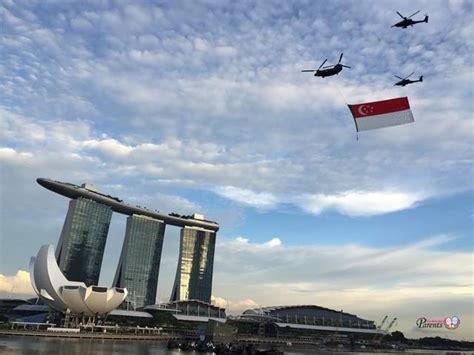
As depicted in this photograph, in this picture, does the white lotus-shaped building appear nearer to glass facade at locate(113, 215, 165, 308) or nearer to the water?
the water

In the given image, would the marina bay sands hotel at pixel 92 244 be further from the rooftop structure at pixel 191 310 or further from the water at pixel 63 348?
the water at pixel 63 348

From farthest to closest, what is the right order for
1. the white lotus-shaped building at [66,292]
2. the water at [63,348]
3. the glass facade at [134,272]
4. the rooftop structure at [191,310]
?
1. the glass facade at [134,272]
2. the rooftop structure at [191,310]
3. the white lotus-shaped building at [66,292]
4. the water at [63,348]

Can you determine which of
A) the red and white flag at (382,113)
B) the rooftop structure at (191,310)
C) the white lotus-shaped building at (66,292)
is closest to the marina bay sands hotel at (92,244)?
the rooftop structure at (191,310)

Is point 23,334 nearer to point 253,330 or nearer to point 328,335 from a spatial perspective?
point 253,330

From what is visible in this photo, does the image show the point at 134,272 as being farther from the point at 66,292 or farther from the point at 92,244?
the point at 66,292

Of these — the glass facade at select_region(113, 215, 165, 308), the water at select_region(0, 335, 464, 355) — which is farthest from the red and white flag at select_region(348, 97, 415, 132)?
the glass facade at select_region(113, 215, 165, 308)

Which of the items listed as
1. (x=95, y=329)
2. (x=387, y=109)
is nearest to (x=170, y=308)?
(x=95, y=329)

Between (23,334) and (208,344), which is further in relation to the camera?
(23,334)

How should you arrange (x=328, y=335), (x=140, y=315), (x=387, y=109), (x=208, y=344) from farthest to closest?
(x=328, y=335)
(x=140, y=315)
(x=208, y=344)
(x=387, y=109)
